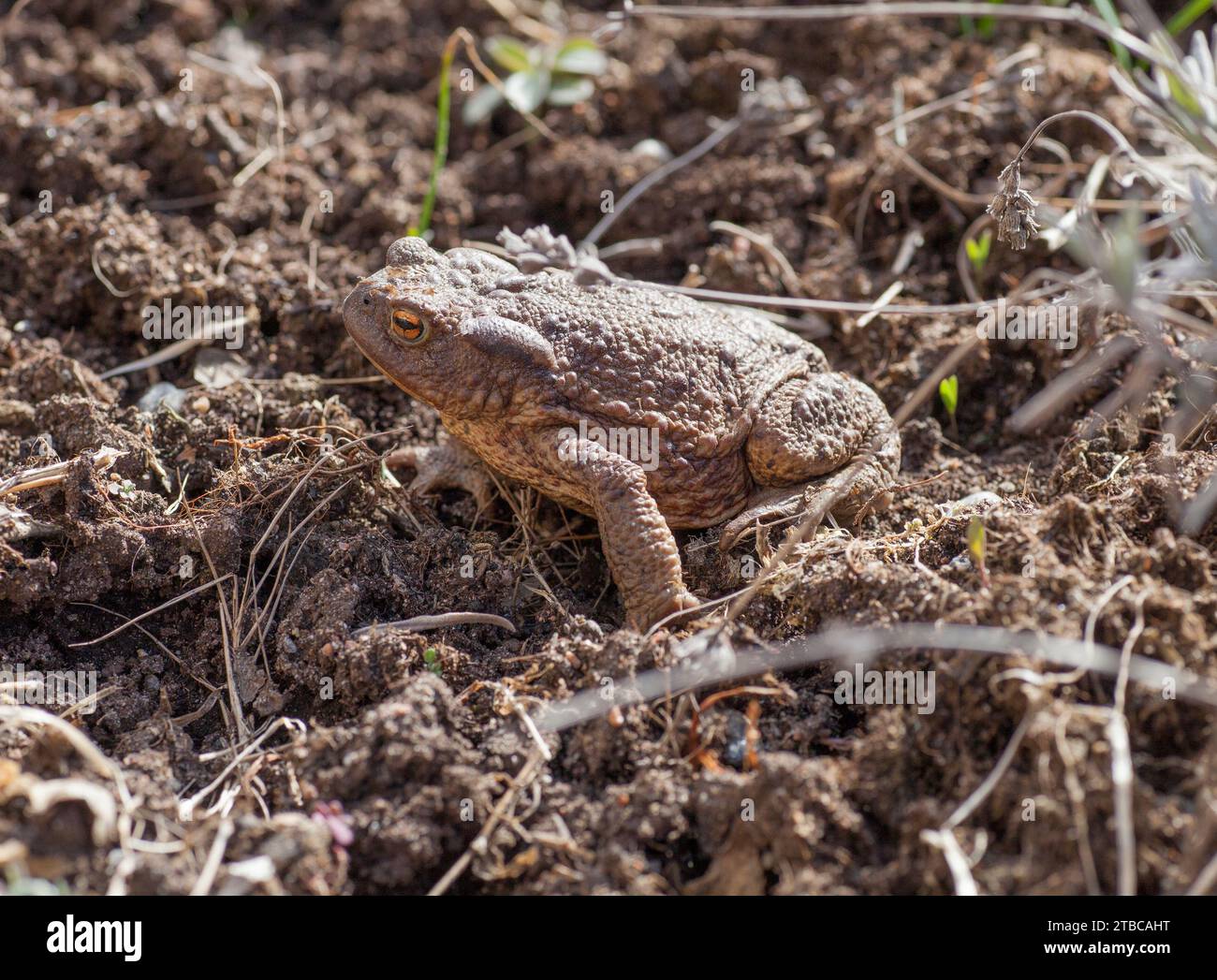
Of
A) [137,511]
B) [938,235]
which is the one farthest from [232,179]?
[938,235]

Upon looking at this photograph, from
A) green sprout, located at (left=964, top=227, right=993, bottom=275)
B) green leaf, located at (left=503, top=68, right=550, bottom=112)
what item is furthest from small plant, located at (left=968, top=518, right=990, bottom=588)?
green leaf, located at (left=503, top=68, right=550, bottom=112)

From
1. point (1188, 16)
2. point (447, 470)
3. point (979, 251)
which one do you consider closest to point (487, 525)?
point (447, 470)

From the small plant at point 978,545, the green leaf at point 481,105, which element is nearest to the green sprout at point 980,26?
the green leaf at point 481,105

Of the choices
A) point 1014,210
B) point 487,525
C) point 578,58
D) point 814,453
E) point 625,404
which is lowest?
point 487,525

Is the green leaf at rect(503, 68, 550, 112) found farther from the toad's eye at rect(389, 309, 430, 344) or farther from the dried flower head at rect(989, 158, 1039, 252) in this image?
the dried flower head at rect(989, 158, 1039, 252)

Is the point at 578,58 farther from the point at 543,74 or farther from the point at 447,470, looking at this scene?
the point at 447,470

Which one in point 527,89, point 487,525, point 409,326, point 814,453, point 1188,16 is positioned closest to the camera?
point 409,326
